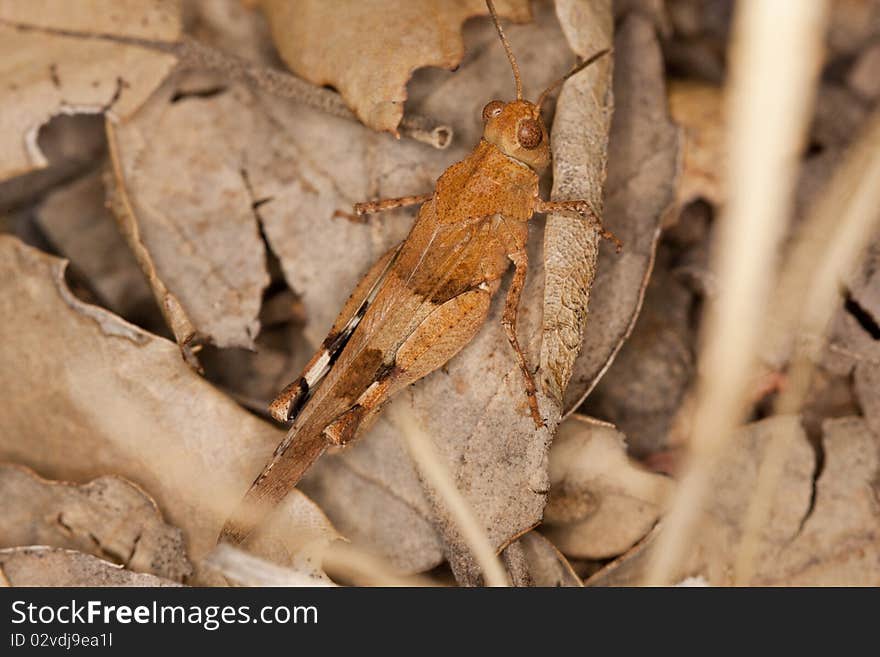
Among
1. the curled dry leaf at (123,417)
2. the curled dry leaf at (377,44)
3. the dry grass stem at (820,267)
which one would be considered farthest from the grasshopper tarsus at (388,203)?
the dry grass stem at (820,267)

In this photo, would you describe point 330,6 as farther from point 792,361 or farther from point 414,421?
point 792,361

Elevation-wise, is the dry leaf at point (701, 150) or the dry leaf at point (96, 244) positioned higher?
the dry leaf at point (701, 150)

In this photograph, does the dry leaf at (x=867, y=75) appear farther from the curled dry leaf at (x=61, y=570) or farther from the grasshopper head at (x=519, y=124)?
the curled dry leaf at (x=61, y=570)

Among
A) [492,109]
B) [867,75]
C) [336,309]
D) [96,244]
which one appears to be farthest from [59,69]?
[867,75]

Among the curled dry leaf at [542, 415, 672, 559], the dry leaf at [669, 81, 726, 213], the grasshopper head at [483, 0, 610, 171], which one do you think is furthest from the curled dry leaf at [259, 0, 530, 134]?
the curled dry leaf at [542, 415, 672, 559]

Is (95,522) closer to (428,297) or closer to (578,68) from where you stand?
(428,297)

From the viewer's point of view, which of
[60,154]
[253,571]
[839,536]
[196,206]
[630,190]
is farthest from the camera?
[60,154]

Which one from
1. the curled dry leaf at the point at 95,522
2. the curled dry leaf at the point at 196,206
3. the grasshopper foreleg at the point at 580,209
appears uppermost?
the grasshopper foreleg at the point at 580,209
